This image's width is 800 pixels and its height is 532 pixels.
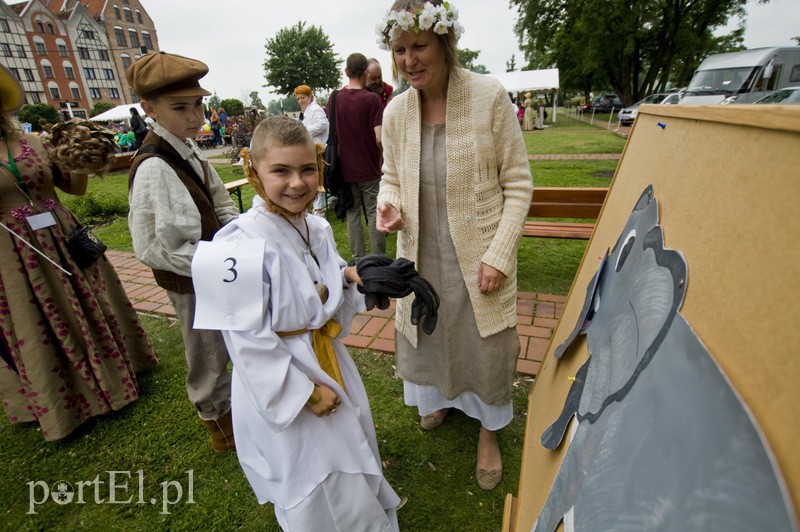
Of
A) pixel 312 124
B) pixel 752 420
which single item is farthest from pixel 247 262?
pixel 312 124

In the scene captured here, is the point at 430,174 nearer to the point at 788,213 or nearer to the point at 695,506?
the point at 788,213

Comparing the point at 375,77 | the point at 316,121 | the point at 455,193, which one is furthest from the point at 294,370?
the point at 316,121

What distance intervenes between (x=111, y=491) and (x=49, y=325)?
1.03 m

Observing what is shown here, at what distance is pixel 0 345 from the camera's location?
2406 millimetres

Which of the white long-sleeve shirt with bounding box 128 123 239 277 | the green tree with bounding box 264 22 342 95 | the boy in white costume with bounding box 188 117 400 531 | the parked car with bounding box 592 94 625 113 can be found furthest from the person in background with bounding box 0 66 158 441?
the green tree with bounding box 264 22 342 95

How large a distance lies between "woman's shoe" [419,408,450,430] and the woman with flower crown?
48 centimetres

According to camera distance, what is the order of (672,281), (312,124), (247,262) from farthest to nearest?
(312,124), (247,262), (672,281)

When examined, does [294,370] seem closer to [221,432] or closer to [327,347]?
[327,347]

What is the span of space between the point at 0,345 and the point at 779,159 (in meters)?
3.46

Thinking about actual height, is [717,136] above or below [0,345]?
above

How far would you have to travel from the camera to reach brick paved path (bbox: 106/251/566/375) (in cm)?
302

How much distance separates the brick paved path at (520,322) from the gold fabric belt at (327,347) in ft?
5.39

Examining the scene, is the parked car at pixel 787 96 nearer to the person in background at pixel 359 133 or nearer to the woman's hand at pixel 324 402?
the person in background at pixel 359 133

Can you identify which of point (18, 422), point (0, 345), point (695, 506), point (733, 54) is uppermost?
point (733, 54)
